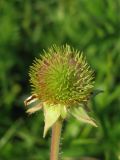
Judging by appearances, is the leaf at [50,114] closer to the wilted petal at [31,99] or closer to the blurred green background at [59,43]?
the wilted petal at [31,99]

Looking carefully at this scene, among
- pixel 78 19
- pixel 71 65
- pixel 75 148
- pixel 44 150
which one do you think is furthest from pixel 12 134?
pixel 71 65

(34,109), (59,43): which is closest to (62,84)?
(34,109)

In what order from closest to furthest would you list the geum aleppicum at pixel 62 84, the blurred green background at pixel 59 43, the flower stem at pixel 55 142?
the flower stem at pixel 55 142
the geum aleppicum at pixel 62 84
the blurred green background at pixel 59 43

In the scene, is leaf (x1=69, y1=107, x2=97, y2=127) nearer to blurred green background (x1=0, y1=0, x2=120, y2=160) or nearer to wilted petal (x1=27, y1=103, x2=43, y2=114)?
wilted petal (x1=27, y1=103, x2=43, y2=114)

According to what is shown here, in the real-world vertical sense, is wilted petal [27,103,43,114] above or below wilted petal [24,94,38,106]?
below

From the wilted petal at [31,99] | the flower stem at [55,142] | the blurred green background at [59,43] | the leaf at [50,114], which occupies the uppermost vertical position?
the blurred green background at [59,43]

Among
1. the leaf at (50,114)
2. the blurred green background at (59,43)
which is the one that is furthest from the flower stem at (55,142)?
the blurred green background at (59,43)

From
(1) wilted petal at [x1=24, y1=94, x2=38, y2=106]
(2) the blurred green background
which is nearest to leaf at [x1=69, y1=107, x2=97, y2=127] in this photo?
(1) wilted petal at [x1=24, y1=94, x2=38, y2=106]

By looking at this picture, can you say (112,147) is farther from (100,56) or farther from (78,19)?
(78,19)
